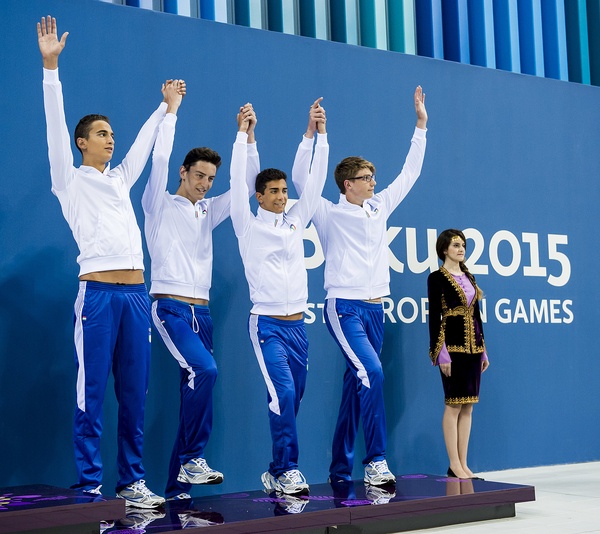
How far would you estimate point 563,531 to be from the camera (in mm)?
4402

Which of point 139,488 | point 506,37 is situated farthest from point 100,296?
point 506,37

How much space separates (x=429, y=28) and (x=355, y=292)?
2813mm

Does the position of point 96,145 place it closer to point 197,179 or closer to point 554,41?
point 197,179

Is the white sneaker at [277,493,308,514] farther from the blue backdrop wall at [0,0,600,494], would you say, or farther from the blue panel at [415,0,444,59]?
the blue panel at [415,0,444,59]

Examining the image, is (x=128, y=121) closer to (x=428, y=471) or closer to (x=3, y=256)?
(x=3, y=256)

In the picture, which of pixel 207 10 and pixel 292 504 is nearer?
pixel 292 504

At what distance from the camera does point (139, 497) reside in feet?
14.4

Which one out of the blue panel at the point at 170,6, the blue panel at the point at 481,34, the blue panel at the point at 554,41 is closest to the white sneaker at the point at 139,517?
the blue panel at the point at 170,6

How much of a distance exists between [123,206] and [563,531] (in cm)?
252

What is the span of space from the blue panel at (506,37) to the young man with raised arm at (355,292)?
8.37ft

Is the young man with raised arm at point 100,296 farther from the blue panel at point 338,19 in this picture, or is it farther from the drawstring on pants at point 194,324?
the blue panel at point 338,19

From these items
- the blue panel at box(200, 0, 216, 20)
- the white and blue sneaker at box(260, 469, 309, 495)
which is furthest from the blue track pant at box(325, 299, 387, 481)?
the blue panel at box(200, 0, 216, 20)

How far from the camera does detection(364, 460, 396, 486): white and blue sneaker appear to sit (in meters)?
5.02

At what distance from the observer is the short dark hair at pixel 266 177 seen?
5070mm
